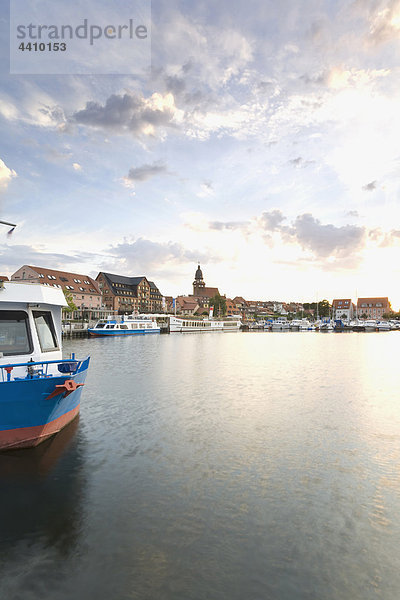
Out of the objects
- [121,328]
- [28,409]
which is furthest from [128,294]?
[28,409]

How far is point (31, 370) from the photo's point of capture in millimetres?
10047

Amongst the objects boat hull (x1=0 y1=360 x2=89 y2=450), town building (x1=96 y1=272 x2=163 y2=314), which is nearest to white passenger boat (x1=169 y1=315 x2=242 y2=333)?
town building (x1=96 y1=272 x2=163 y2=314)

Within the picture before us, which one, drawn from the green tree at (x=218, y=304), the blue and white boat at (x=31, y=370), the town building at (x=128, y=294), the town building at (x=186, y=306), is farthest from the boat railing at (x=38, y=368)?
the town building at (x=186, y=306)

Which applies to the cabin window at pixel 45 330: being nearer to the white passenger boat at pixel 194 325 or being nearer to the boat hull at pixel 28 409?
the boat hull at pixel 28 409

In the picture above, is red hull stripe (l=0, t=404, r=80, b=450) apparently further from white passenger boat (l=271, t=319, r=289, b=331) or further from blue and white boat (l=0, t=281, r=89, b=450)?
white passenger boat (l=271, t=319, r=289, b=331)

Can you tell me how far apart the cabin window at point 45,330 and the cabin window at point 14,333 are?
1.53 feet

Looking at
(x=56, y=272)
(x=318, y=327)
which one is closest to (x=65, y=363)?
(x=56, y=272)

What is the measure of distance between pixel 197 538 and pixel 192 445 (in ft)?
18.0

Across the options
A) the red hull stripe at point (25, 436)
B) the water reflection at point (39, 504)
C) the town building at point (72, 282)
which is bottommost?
the water reflection at point (39, 504)

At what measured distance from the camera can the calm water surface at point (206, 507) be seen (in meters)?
5.91

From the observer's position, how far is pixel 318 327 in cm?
13850

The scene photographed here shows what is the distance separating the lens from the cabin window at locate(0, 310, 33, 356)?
11031 millimetres

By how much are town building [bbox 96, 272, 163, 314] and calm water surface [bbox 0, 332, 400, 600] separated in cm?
12219

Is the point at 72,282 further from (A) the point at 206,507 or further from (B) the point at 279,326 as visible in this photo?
(A) the point at 206,507
